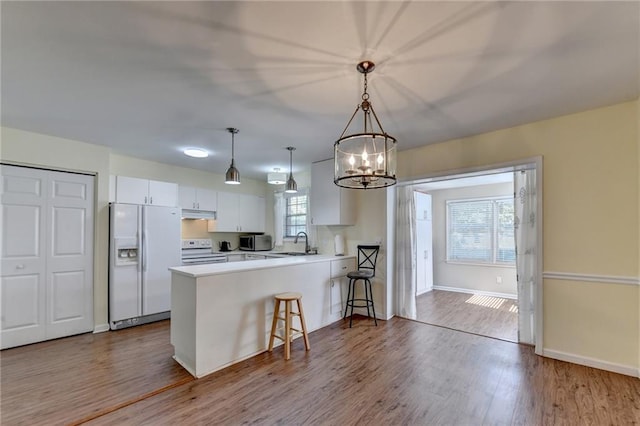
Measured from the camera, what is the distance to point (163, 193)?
471 centimetres

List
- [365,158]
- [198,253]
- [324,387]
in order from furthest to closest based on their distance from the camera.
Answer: [198,253]
[324,387]
[365,158]

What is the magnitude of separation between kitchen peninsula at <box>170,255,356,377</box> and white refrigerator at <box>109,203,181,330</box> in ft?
4.98

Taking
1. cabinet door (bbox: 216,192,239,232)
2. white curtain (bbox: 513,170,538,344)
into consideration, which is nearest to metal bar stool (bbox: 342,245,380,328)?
white curtain (bbox: 513,170,538,344)

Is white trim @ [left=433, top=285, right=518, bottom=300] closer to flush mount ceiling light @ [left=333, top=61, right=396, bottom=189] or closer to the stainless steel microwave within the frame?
the stainless steel microwave

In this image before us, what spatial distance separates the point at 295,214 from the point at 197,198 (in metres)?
1.94

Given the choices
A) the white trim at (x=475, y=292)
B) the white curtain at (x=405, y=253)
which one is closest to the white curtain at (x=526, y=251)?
the white curtain at (x=405, y=253)

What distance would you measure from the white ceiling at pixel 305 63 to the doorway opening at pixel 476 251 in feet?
3.69

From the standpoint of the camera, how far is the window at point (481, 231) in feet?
18.9

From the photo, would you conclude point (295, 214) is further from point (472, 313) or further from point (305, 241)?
point (472, 313)

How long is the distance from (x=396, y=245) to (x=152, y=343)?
11.5ft

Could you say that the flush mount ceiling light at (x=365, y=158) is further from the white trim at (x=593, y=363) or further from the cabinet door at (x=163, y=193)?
the cabinet door at (x=163, y=193)

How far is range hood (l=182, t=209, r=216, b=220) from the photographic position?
5.33m

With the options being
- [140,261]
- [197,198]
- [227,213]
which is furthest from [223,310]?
[227,213]

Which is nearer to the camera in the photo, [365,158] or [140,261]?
[365,158]
